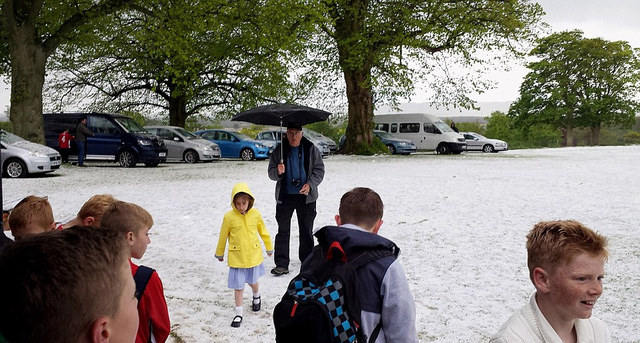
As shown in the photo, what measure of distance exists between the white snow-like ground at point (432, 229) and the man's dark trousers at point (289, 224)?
11.0 inches

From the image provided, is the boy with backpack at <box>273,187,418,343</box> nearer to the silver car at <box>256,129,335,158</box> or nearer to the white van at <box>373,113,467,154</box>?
the silver car at <box>256,129,335,158</box>

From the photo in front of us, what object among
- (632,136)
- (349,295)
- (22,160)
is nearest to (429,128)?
(22,160)

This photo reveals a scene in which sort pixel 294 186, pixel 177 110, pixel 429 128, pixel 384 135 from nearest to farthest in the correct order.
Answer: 1. pixel 294 186
2. pixel 384 135
3. pixel 429 128
4. pixel 177 110

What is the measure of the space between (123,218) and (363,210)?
48.5 inches

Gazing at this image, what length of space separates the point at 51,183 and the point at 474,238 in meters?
11.8

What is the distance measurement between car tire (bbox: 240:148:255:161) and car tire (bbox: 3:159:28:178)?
40.1ft

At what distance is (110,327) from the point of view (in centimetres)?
128

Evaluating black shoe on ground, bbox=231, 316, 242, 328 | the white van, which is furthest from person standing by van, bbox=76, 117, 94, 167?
the white van

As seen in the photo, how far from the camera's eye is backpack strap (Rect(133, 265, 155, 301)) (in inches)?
101

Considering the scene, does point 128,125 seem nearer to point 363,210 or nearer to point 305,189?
point 305,189

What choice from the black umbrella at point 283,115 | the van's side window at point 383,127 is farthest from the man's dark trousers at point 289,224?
the van's side window at point 383,127

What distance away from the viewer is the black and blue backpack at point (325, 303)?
227 centimetres

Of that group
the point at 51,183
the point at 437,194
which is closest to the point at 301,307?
the point at 437,194

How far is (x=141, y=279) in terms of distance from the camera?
259 centimetres
